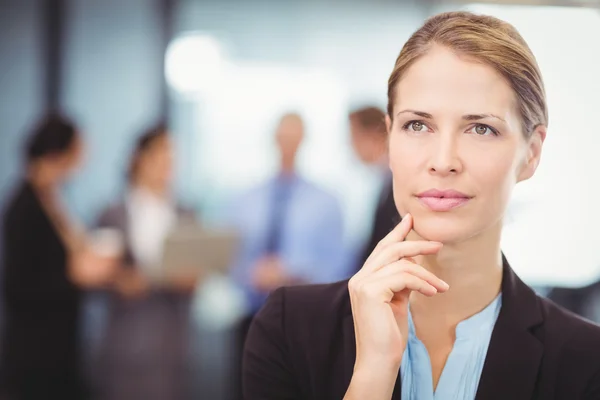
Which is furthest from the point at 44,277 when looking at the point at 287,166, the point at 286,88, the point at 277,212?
the point at 286,88

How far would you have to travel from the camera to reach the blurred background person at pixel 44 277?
3500 mm

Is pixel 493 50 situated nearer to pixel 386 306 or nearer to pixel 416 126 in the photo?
pixel 416 126

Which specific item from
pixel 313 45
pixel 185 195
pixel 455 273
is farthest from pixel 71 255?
pixel 455 273

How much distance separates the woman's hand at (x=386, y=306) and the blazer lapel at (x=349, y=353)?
0.20 ft

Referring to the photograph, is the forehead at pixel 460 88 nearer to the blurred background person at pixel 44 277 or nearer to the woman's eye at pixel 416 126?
the woman's eye at pixel 416 126

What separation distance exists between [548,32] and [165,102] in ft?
12.4

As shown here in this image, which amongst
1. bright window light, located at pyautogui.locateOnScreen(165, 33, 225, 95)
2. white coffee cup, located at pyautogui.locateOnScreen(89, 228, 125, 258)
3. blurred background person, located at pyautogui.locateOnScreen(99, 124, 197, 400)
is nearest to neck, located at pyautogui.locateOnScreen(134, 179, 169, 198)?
blurred background person, located at pyautogui.locateOnScreen(99, 124, 197, 400)

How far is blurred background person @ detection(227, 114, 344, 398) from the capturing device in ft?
12.7

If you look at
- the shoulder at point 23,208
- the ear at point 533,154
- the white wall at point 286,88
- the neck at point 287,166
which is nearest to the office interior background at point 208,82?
the white wall at point 286,88

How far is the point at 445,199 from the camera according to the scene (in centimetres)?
112

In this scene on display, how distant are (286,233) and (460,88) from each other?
2.82m

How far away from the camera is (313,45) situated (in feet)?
17.1

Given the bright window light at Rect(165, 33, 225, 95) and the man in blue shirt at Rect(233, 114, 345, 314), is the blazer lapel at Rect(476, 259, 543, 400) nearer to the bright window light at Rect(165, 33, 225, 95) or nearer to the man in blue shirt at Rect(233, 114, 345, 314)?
the man in blue shirt at Rect(233, 114, 345, 314)

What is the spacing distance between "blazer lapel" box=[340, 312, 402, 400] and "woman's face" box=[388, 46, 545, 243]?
0.20 metres
